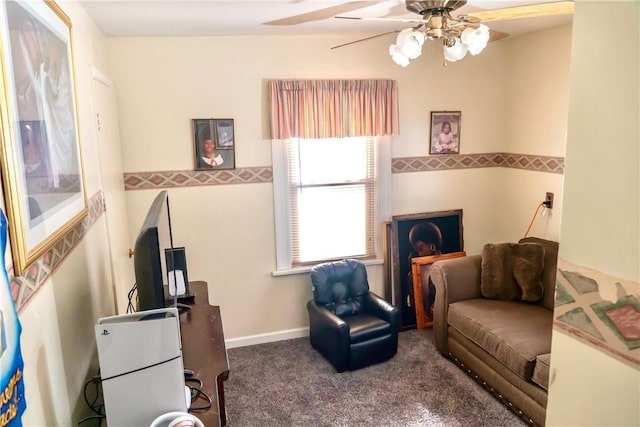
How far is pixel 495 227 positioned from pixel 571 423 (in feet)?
11.4

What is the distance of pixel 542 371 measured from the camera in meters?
2.52

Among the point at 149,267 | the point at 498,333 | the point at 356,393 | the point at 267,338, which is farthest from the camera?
the point at 267,338

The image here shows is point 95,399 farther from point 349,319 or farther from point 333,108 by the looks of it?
point 333,108

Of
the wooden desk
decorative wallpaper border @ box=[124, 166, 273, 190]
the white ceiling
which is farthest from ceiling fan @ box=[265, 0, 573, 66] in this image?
decorative wallpaper border @ box=[124, 166, 273, 190]

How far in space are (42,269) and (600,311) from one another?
1483mm

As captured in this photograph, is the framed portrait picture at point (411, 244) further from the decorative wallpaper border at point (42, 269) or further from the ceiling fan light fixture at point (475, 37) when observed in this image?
the decorative wallpaper border at point (42, 269)

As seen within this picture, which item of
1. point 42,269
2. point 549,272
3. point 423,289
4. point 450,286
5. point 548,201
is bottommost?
point 423,289

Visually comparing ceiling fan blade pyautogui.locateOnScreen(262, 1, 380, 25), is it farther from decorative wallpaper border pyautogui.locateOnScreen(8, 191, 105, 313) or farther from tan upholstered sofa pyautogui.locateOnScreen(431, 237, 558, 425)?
tan upholstered sofa pyautogui.locateOnScreen(431, 237, 558, 425)

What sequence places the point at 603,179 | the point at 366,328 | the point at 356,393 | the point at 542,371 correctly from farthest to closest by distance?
the point at 366,328 < the point at 356,393 < the point at 542,371 < the point at 603,179

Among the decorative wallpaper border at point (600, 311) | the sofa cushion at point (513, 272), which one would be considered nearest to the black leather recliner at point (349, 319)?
the sofa cushion at point (513, 272)

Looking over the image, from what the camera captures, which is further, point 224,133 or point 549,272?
point 224,133

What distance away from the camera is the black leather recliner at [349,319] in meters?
3.26

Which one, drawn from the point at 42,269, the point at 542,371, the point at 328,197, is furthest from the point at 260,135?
the point at 542,371

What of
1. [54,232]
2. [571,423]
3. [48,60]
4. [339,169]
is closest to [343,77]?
[339,169]
